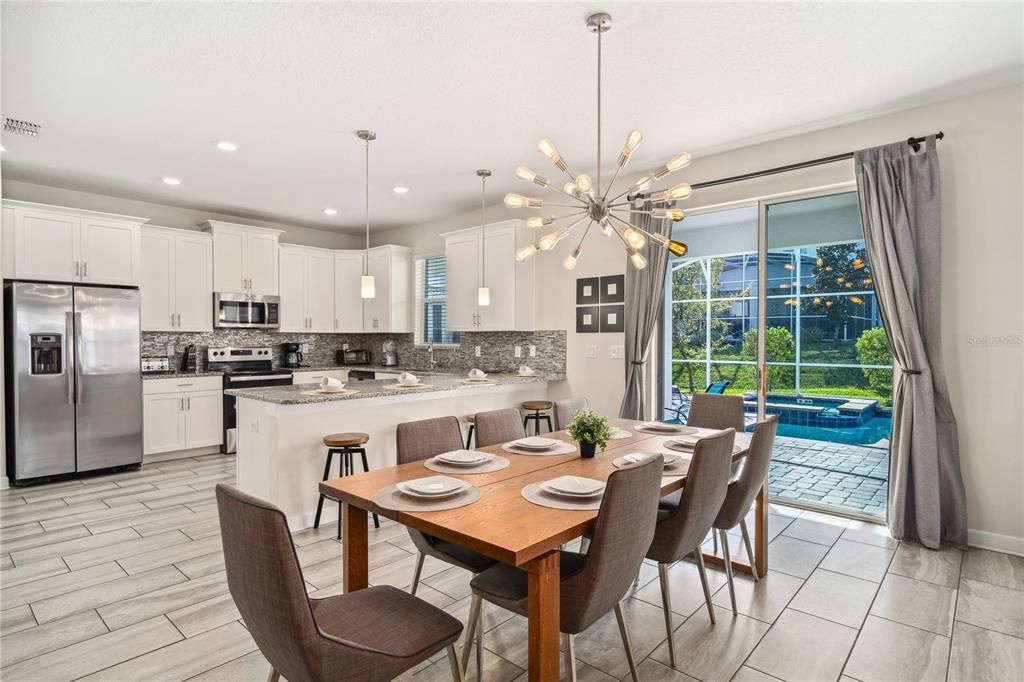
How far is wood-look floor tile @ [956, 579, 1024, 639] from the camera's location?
2340mm

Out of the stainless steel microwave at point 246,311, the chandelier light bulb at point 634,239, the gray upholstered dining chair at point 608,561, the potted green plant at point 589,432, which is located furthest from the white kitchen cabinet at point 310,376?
the gray upholstered dining chair at point 608,561

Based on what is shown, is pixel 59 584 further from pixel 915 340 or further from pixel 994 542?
pixel 994 542

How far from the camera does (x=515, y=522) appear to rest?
1.65 m

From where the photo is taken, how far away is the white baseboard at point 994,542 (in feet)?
10.00

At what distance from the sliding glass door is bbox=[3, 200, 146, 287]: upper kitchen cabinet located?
16.8 ft

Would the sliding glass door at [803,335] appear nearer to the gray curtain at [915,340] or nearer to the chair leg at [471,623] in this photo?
the gray curtain at [915,340]

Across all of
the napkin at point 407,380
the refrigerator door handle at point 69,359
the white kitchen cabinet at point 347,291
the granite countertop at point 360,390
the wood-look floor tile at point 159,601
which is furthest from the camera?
the white kitchen cabinet at point 347,291

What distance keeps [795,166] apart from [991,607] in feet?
9.04

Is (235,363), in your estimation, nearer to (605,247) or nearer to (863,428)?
(605,247)

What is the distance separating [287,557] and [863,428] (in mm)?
4440

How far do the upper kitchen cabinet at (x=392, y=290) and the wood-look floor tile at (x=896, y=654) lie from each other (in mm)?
5508

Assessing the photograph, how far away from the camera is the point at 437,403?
4344 millimetres

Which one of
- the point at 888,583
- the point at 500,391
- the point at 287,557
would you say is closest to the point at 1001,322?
the point at 888,583

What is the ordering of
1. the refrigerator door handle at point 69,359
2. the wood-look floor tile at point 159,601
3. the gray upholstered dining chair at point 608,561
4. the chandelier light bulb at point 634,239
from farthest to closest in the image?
the refrigerator door handle at point 69,359, the wood-look floor tile at point 159,601, the chandelier light bulb at point 634,239, the gray upholstered dining chair at point 608,561
